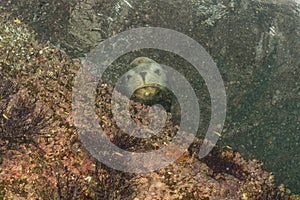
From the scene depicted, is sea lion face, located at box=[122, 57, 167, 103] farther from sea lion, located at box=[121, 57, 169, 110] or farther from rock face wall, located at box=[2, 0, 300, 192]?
rock face wall, located at box=[2, 0, 300, 192]

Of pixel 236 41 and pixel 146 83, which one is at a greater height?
pixel 236 41

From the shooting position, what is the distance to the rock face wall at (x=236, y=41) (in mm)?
9078

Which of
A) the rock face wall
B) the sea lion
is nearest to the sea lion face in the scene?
the sea lion

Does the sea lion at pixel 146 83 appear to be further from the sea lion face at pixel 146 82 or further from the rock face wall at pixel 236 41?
the rock face wall at pixel 236 41

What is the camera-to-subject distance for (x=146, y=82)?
27.3 feet

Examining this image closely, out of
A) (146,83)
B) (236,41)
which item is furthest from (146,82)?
(236,41)

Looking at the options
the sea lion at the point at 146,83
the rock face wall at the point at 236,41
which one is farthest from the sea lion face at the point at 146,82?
the rock face wall at the point at 236,41

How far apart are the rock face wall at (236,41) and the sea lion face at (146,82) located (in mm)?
939

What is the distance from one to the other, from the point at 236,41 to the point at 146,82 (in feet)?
9.99

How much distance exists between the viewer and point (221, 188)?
24.2 feet

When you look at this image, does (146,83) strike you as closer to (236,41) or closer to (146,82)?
(146,82)

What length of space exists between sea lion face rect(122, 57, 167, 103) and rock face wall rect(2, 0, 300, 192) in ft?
3.08

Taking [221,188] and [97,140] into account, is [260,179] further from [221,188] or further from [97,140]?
[97,140]

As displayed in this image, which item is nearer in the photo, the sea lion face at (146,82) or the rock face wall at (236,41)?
the sea lion face at (146,82)
